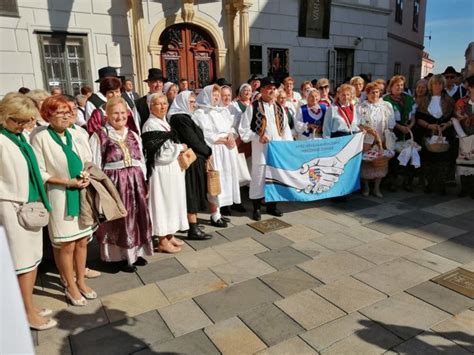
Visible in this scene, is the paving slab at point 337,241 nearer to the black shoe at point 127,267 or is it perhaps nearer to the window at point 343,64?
the black shoe at point 127,267

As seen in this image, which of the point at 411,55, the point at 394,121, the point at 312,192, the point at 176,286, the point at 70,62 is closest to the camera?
the point at 176,286

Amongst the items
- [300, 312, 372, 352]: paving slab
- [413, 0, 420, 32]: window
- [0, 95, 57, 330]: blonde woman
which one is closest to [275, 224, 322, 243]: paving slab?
[300, 312, 372, 352]: paving slab

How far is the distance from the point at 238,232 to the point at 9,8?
23.6ft

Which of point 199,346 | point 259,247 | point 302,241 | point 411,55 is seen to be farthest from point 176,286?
point 411,55

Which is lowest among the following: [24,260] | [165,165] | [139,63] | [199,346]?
[199,346]

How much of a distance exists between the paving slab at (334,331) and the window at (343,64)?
469 inches

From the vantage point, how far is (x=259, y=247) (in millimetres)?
4297

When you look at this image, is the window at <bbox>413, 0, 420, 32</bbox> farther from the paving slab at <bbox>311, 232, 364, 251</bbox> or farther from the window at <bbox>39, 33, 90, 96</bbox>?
the paving slab at <bbox>311, 232, 364, 251</bbox>

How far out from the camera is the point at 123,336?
2.77m

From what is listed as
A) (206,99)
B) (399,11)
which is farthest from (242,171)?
(399,11)

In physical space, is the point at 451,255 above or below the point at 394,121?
below

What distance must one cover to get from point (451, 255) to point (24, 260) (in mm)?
4028

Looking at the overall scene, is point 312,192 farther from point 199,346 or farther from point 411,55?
point 411,55

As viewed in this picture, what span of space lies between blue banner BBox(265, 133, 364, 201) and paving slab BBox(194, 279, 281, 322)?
197cm
